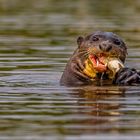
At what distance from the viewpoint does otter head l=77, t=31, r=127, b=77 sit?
10.9m

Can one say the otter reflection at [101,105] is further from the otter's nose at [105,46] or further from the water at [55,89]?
the otter's nose at [105,46]

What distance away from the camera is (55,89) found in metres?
11.0

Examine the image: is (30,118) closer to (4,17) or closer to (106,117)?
(106,117)

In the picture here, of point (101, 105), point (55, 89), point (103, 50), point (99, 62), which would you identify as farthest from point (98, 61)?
point (101, 105)

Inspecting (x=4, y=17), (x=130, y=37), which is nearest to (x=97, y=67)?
(x=130, y=37)

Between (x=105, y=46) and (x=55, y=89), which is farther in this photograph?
(x=55, y=89)

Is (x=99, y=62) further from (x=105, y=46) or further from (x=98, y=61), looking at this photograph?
(x=105, y=46)

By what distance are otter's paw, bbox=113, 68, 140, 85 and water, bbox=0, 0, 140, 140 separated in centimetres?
14

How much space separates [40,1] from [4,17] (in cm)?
643

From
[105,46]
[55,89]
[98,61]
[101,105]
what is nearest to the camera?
[101,105]

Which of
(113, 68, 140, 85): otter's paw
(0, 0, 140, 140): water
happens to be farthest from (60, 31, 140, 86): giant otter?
(0, 0, 140, 140): water

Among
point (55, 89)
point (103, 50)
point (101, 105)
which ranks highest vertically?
point (103, 50)

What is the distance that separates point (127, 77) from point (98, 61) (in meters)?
0.38

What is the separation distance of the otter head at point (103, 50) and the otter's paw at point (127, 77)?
Result: 0.39 ft
